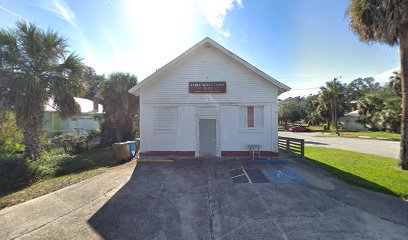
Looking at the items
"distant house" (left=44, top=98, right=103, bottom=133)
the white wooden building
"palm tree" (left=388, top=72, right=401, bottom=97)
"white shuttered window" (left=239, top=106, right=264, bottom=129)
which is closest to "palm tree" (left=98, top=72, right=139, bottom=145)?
"distant house" (left=44, top=98, right=103, bottom=133)

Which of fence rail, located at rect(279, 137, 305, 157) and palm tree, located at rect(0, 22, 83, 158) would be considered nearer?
palm tree, located at rect(0, 22, 83, 158)

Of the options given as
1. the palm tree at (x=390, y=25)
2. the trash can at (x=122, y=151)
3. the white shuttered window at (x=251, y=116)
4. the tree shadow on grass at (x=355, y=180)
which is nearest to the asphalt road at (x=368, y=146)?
A: the palm tree at (x=390, y=25)

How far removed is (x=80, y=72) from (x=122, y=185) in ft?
30.4

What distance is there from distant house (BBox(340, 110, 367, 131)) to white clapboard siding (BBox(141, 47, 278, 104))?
138ft

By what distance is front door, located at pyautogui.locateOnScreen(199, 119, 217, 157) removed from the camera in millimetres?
11672

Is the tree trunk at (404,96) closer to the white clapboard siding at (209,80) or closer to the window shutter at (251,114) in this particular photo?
the white clapboard siding at (209,80)

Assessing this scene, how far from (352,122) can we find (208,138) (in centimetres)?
4779

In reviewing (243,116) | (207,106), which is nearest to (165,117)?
(207,106)

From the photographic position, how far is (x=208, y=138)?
38.4 feet

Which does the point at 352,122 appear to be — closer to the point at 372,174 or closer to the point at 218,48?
the point at 372,174

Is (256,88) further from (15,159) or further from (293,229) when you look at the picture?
(15,159)

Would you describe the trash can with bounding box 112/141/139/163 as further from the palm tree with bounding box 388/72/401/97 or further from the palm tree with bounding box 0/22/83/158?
the palm tree with bounding box 388/72/401/97

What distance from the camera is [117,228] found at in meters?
4.57

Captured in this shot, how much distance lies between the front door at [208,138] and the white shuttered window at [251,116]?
70.3 inches
